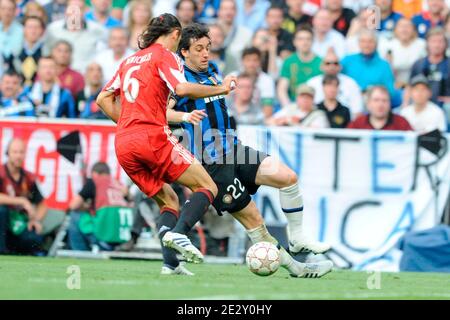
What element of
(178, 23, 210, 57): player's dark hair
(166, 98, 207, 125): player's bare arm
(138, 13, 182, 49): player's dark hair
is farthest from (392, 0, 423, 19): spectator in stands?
(138, 13, 182, 49): player's dark hair

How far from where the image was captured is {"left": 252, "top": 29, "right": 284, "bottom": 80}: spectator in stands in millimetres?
17234

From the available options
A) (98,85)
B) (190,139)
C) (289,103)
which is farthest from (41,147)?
(190,139)

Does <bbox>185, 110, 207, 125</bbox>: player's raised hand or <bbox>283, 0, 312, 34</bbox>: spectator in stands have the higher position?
<bbox>283, 0, 312, 34</bbox>: spectator in stands

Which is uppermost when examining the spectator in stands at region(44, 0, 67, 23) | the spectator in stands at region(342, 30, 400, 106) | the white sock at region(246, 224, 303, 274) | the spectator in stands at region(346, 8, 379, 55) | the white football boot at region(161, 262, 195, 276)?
the spectator in stands at region(44, 0, 67, 23)

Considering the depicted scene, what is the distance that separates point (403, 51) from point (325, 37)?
3.97 feet

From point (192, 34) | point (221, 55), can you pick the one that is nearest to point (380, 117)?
point (221, 55)

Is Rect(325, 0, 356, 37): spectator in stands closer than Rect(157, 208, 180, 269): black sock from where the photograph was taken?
No

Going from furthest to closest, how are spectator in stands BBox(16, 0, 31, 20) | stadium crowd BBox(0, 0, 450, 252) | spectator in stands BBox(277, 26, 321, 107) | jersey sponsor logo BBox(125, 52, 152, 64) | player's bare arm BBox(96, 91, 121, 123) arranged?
spectator in stands BBox(16, 0, 31, 20)
spectator in stands BBox(277, 26, 321, 107)
stadium crowd BBox(0, 0, 450, 252)
player's bare arm BBox(96, 91, 121, 123)
jersey sponsor logo BBox(125, 52, 152, 64)

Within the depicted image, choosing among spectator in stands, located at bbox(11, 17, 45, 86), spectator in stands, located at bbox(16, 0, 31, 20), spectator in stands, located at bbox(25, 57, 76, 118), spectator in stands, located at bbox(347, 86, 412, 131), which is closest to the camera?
spectator in stands, located at bbox(347, 86, 412, 131)

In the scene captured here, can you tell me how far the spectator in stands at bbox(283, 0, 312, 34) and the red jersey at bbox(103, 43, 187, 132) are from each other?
8.40 metres

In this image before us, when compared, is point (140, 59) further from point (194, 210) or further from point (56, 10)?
point (56, 10)

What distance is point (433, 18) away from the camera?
17.5 m

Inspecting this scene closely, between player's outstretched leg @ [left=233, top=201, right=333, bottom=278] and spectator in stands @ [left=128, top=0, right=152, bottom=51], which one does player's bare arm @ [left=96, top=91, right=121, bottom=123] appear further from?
spectator in stands @ [left=128, top=0, right=152, bottom=51]

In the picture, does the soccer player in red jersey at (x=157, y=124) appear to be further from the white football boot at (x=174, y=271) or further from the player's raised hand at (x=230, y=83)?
the white football boot at (x=174, y=271)
